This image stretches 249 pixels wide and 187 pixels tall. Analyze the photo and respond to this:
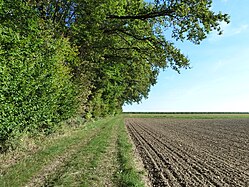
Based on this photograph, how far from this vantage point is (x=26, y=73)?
11.5 m

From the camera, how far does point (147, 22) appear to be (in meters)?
20.1

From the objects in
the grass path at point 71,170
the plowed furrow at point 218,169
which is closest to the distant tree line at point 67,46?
the grass path at point 71,170

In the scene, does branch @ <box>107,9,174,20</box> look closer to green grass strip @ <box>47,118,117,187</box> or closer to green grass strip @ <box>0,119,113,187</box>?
green grass strip @ <box>47,118,117,187</box>

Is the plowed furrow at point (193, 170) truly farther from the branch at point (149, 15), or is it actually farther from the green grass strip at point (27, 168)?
the branch at point (149, 15)

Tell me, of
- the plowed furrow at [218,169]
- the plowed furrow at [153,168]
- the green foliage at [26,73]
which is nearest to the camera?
the plowed furrow at [153,168]

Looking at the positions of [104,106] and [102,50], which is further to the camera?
[104,106]

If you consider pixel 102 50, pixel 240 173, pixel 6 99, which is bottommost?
pixel 240 173

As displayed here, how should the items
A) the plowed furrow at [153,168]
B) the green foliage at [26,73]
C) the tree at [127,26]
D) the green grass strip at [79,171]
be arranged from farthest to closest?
the tree at [127,26]
the green foliage at [26,73]
the plowed furrow at [153,168]
the green grass strip at [79,171]

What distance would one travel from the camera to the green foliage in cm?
1019

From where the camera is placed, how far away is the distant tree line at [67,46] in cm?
1085

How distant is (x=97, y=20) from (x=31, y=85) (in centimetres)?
773

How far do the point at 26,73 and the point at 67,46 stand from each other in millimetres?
6585

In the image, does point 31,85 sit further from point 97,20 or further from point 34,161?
point 97,20

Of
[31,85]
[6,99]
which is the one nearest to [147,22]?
[31,85]
